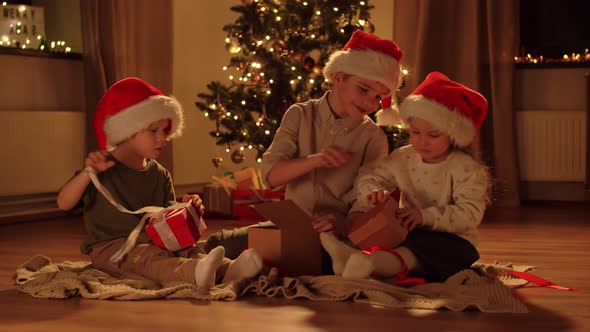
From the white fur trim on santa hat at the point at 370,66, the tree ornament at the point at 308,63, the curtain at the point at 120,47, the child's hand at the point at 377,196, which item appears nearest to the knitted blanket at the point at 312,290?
the child's hand at the point at 377,196

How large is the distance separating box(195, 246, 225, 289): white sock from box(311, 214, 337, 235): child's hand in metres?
0.30

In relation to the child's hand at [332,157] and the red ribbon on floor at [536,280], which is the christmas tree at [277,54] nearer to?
the child's hand at [332,157]

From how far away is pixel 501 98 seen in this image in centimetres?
498

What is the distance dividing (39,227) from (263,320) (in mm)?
2390

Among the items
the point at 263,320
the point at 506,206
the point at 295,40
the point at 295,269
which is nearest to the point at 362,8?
the point at 295,40

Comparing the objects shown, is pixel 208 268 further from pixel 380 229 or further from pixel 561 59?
pixel 561 59

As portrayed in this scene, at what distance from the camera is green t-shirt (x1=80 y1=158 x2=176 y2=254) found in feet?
8.75

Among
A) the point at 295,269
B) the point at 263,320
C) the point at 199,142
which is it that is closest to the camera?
the point at 263,320

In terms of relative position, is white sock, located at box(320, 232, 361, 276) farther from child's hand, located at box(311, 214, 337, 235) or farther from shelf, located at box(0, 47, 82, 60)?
shelf, located at box(0, 47, 82, 60)

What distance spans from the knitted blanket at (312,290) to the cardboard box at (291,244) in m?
0.10

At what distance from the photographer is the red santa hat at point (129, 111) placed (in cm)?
270

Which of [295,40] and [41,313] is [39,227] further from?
[41,313]

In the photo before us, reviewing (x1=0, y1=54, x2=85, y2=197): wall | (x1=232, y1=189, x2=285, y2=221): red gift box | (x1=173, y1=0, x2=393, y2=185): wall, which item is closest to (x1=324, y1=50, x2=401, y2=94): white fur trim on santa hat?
(x1=232, y1=189, x2=285, y2=221): red gift box

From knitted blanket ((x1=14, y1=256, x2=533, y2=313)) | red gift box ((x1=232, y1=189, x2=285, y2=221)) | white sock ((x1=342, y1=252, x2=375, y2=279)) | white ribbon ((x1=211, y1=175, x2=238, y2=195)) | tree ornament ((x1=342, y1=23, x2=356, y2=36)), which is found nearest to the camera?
knitted blanket ((x1=14, y1=256, x2=533, y2=313))
